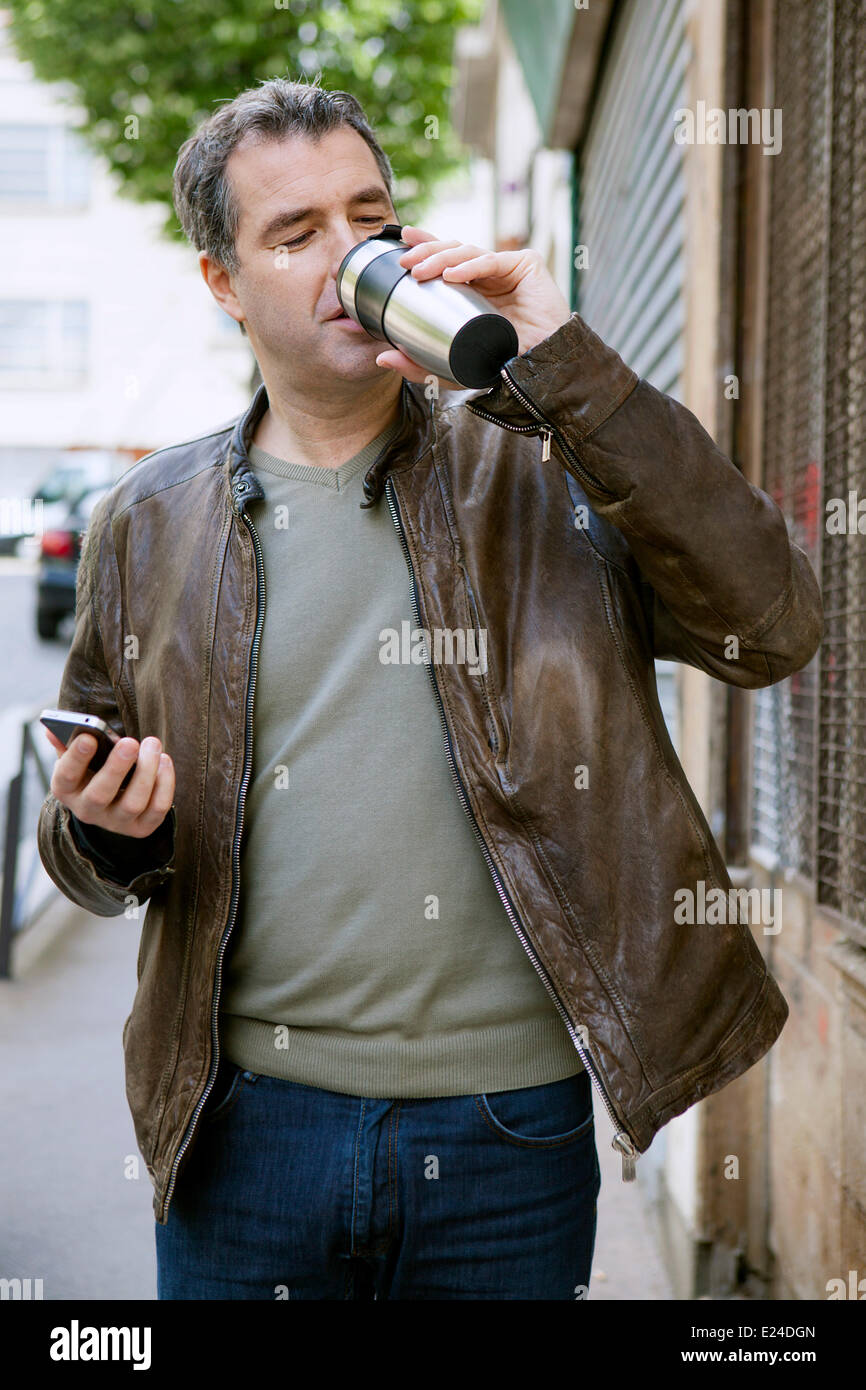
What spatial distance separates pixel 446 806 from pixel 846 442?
1.45 metres

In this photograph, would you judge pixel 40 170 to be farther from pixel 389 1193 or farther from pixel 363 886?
pixel 389 1193

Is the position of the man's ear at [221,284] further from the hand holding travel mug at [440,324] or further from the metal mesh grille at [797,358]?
the metal mesh grille at [797,358]

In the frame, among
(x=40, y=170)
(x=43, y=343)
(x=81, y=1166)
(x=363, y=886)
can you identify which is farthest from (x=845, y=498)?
(x=40, y=170)

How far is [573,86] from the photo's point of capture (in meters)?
6.84

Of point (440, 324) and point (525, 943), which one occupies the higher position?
point (440, 324)

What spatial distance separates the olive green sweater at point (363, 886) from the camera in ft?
6.12

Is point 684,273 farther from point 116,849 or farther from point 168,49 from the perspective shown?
point 168,49

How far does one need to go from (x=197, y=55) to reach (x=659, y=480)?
44.0 feet

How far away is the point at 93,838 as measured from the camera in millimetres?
1889

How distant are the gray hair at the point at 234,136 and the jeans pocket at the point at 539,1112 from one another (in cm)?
127

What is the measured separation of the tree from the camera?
13.3 metres

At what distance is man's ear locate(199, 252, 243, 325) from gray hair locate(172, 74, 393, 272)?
0.06 feet

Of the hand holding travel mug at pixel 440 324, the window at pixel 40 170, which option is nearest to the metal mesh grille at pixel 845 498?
the hand holding travel mug at pixel 440 324
